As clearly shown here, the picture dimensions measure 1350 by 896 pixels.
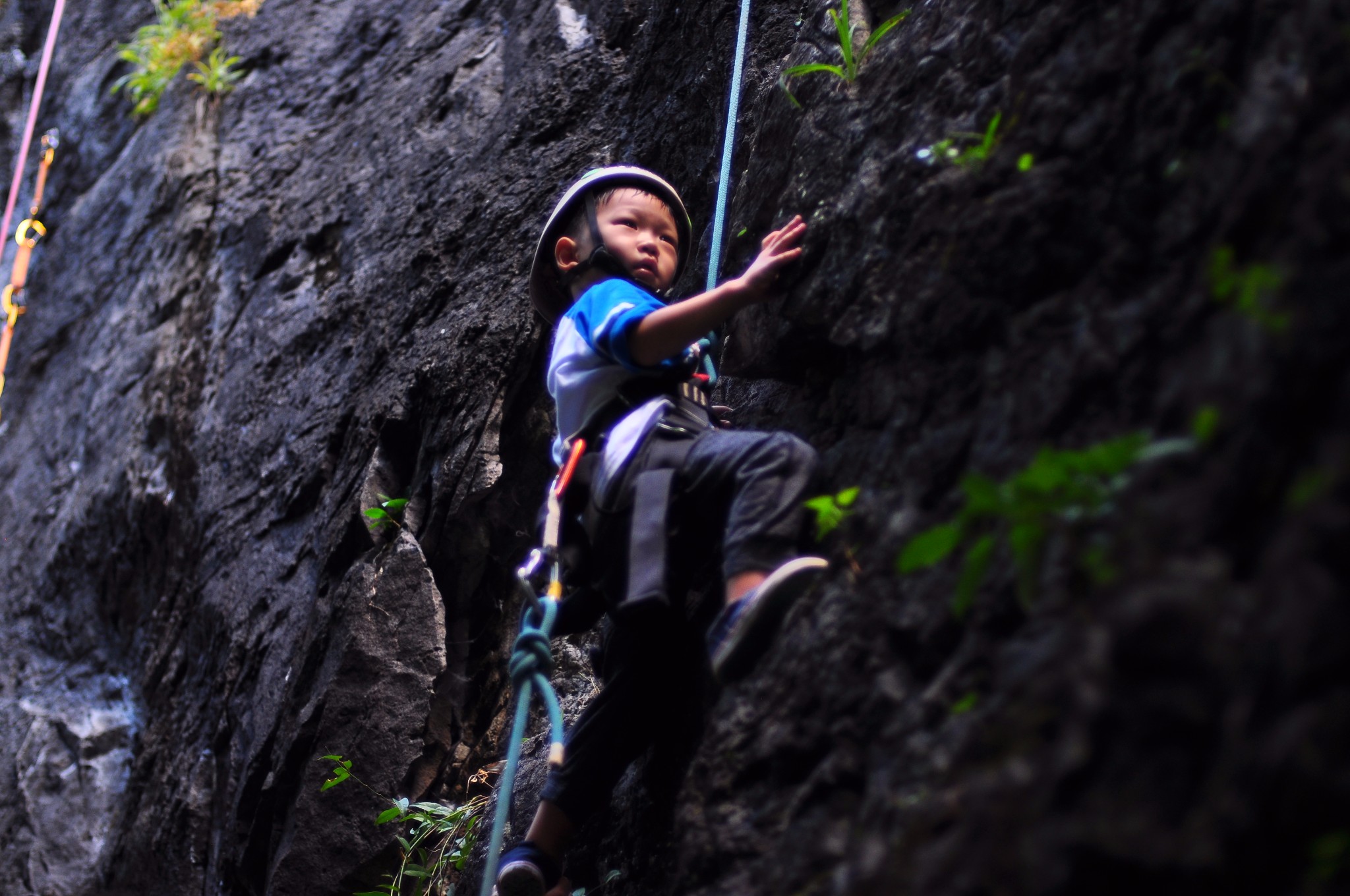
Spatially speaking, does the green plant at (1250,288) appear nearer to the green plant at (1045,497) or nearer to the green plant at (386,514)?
the green plant at (1045,497)

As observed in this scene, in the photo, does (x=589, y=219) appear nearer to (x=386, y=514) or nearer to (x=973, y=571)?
(x=386, y=514)

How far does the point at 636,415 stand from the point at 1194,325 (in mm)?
1334

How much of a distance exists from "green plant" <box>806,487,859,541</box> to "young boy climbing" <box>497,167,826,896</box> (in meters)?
0.06

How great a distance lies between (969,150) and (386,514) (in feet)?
8.66

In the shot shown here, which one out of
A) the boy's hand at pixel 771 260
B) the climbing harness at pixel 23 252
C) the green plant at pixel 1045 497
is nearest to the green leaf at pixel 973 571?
the green plant at pixel 1045 497

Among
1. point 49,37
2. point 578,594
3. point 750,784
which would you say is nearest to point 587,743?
point 578,594

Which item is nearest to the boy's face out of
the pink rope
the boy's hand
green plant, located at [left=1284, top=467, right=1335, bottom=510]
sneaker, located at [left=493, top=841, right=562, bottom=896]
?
the boy's hand

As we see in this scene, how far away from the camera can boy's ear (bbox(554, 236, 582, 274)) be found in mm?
3135

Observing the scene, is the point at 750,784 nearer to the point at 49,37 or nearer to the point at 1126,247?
the point at 1126,247

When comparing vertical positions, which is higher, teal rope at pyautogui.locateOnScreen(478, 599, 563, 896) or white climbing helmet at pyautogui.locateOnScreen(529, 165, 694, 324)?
white climbing helmet at pyautogui.locateOnScreen(529, 165, 694, 324)

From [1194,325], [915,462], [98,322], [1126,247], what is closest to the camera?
[1194,325]

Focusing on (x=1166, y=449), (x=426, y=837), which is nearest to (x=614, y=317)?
(x=1166, y=449)

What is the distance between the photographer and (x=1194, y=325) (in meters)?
1.50

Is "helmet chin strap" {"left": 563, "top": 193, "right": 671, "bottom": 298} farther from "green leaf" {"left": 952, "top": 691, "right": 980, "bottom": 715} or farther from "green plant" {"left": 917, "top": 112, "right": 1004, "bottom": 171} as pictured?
"green leaf" {"left": 952, "top": 691, "right": 980, "bottom": 715}
